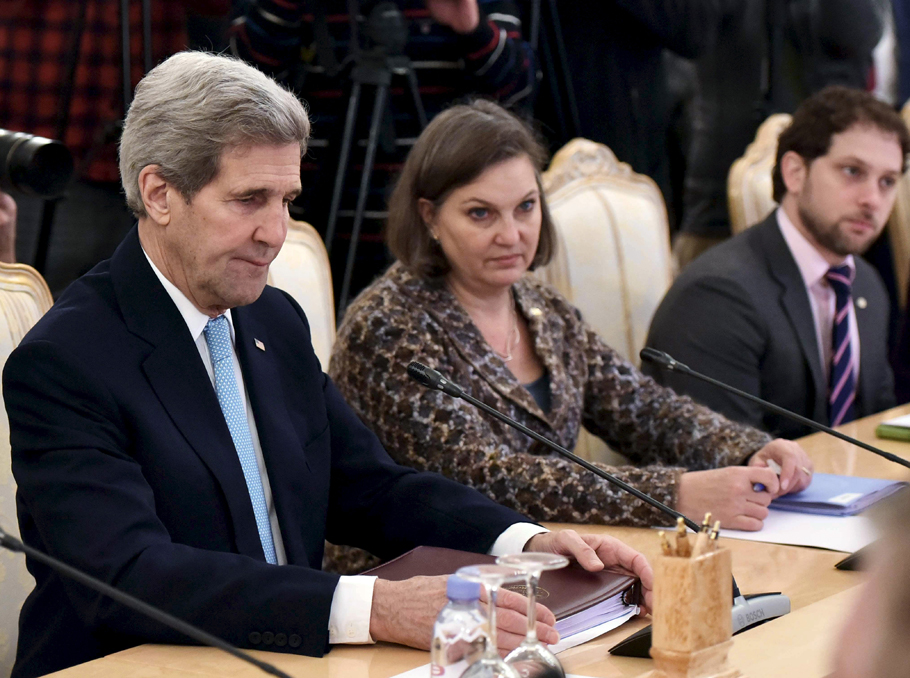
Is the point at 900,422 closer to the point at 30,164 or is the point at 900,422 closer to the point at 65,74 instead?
the point at 30,164

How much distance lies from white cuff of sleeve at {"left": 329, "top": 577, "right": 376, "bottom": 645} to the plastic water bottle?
28cm

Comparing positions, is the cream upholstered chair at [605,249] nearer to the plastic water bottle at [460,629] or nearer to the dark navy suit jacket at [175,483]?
the dark navy suit jacket at [175,483]

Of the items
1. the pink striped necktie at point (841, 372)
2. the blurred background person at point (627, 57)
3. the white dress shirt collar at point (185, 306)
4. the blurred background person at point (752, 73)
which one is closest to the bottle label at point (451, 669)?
the white dress shirt collar at point (185, 306)

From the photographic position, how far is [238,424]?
1.60 m

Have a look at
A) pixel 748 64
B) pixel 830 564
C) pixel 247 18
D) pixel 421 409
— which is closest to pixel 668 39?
pixel 748 64

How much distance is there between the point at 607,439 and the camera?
2496 mm

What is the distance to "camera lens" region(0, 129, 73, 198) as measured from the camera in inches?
69.1

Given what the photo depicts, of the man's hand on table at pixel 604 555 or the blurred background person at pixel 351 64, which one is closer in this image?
the man's hand on table at pixel 604 555

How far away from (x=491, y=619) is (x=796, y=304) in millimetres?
2061

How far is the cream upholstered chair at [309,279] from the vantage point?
2279 mm

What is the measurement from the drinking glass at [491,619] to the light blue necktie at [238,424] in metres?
0.63

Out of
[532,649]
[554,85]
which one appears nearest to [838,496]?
[532,649]

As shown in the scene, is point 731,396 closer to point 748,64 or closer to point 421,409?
point 421,409

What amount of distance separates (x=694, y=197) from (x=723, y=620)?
10.2ft
